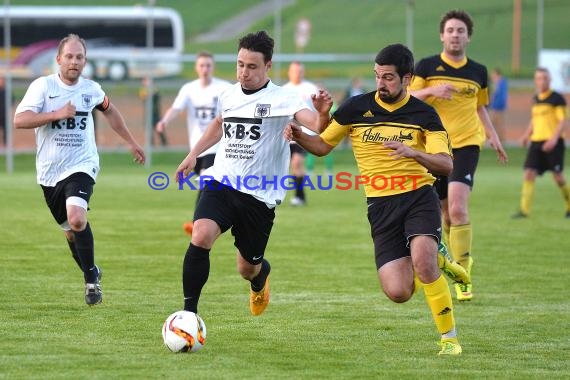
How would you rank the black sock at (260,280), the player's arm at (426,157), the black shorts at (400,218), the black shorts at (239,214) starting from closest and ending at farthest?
the player's arm at (426,157), the black shorts at (400,218), the black shorts at (239,214), the black sock at (260,280)

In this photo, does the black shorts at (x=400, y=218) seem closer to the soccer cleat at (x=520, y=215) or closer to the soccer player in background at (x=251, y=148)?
the soccer player in background at (x=251, y=148)

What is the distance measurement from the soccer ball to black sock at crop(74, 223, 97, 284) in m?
1.85

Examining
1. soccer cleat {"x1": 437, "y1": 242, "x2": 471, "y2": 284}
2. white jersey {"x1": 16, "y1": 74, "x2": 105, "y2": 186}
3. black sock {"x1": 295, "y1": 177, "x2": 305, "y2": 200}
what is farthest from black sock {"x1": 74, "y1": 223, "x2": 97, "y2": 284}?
black sock {"x1": 295, "y1": 177, "x2": 305, "y2": 200}

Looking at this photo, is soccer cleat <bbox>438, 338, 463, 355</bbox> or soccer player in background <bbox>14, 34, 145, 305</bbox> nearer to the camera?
soccer cleat <bbox>438, 338, 463, 355</bbox>

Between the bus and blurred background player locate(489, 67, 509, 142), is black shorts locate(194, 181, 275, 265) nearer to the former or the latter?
blurred background player locate(489, 67, 509, 142)

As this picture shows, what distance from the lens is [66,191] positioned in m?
8.60

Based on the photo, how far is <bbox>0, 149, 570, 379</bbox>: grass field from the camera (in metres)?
6.52

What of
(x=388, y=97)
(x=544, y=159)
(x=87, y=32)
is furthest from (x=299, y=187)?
(x=87, y=32)

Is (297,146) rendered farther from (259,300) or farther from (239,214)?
(239,214)

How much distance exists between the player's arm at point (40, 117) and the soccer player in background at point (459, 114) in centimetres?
311

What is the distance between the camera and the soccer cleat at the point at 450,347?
6.90 meters

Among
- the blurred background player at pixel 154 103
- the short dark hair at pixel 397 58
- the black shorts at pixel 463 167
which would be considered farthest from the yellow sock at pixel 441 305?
the blurred background player at pixel 154 103

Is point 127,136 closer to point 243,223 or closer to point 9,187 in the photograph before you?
point 243,223

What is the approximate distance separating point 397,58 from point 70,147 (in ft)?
9.81
